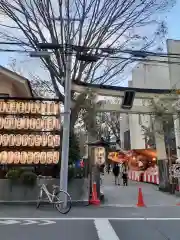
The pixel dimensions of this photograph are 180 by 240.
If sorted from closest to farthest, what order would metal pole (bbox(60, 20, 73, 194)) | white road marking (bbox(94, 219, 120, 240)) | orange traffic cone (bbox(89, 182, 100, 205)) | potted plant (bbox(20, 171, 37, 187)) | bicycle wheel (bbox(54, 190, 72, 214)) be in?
1. white road marking (bbox(94, 219, 120, 240))
2. bicycle wheel (bbox(54, 190, 72, 214))
3. metal pole (bbox(60, 20, 73, 194))
4. potted plant (bbox(20, 171, 37, 187))
5. orange traffic cone (bbox(89, 182, 100, 205))

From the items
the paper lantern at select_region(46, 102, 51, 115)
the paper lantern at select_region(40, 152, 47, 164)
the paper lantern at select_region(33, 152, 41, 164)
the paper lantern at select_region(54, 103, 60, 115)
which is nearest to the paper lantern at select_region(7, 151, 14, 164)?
the paper lantern at select_region(33, 152, 41, 164)

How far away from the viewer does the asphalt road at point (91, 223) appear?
7464 millimetres

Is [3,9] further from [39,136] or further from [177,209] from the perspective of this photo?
[177,209]

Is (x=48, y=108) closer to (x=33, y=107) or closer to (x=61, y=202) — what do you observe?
(x=33, y=107)

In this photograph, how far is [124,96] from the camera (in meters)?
18.7

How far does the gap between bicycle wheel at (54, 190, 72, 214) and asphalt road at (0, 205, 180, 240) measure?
24 centimetres

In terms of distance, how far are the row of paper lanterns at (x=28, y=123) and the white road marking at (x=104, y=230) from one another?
613 cm

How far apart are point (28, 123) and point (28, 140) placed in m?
0.84

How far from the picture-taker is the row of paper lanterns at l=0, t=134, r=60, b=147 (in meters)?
14.4

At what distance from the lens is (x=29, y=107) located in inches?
593

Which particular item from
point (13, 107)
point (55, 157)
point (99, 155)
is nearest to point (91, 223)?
point (55, 157)

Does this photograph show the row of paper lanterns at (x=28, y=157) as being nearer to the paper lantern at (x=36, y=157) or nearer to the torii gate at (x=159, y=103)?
the paper lantern at (x=36, y=157)

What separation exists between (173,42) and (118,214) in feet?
52.9

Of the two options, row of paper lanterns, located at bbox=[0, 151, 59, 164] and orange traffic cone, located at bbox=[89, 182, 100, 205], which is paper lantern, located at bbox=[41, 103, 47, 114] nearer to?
row of paper lanterns, located at bbox=[0, 151, 59, 164]
